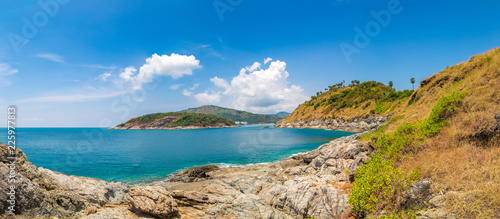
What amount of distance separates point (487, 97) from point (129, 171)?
160 ft

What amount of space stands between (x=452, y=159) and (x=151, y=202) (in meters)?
17.0

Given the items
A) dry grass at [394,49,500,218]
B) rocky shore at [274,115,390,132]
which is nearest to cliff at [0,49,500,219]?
dry grass at [394,49,500,218]

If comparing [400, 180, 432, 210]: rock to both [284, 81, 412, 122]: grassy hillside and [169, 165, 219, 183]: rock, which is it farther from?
[284, 81, 412, 122]: grassy hillside

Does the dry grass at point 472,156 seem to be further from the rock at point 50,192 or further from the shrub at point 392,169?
the rock at point 50,192

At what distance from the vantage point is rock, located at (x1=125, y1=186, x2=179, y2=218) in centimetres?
1164

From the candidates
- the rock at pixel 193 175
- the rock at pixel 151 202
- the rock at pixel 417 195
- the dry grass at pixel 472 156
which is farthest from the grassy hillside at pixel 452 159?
the rock at pixel 193 175

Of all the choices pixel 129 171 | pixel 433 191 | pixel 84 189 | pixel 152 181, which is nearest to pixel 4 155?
pixel 84 189

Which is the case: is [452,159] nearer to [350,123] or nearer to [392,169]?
[392,169]

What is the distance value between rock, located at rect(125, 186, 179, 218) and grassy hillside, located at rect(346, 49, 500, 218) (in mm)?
10860

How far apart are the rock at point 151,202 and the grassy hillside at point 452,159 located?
10.9 metres

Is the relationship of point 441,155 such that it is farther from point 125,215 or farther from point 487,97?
point 125,215

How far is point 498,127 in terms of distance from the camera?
36.2ft

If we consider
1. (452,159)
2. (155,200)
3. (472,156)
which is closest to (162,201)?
(155,200)

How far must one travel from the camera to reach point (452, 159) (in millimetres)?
10195
